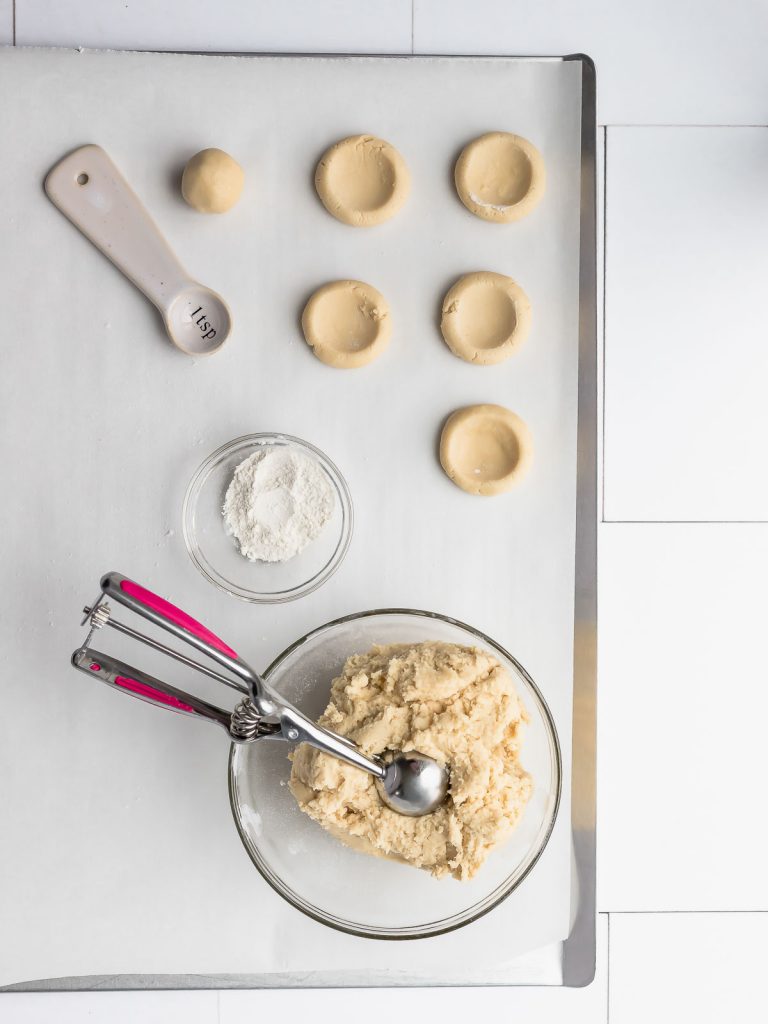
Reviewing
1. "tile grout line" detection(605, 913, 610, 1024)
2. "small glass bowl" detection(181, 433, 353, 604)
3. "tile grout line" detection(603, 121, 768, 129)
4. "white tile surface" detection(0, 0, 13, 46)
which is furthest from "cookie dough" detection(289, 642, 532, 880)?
"white tile surface" detection(0, 0, 13, 46)

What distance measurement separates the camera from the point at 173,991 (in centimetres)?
78

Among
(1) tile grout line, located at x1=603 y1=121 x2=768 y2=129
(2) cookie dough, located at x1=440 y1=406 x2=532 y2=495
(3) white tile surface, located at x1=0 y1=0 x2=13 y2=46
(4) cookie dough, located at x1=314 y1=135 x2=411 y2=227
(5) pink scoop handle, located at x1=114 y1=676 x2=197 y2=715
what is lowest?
(5) pink scoop handle, located at x1=114 y1=676 x2=197 y2=715

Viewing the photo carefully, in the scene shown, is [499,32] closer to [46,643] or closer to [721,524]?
[721,524]

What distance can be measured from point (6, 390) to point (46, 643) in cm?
23

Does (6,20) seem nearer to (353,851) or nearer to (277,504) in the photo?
(277,504)

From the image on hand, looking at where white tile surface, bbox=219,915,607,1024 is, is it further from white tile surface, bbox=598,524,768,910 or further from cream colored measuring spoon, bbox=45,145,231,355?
cream colored measuring spoon, bbox=45,145,231,355

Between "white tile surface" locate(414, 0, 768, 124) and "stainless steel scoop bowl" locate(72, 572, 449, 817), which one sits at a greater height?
"white tile surface" locate(414, 0, 768, 124)

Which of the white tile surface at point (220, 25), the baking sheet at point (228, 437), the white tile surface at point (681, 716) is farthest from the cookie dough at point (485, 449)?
the white tile surface at point (220, 25)

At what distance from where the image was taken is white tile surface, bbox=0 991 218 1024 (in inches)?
30.8

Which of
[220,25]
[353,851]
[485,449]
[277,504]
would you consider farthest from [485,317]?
[353,851]

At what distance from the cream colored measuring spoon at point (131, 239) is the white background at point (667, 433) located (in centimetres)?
14

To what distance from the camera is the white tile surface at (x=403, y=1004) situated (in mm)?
786

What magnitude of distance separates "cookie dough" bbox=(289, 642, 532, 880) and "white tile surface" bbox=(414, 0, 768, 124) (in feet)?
1.81

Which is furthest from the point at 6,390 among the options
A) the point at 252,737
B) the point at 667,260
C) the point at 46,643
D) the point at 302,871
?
the point at 667,260
